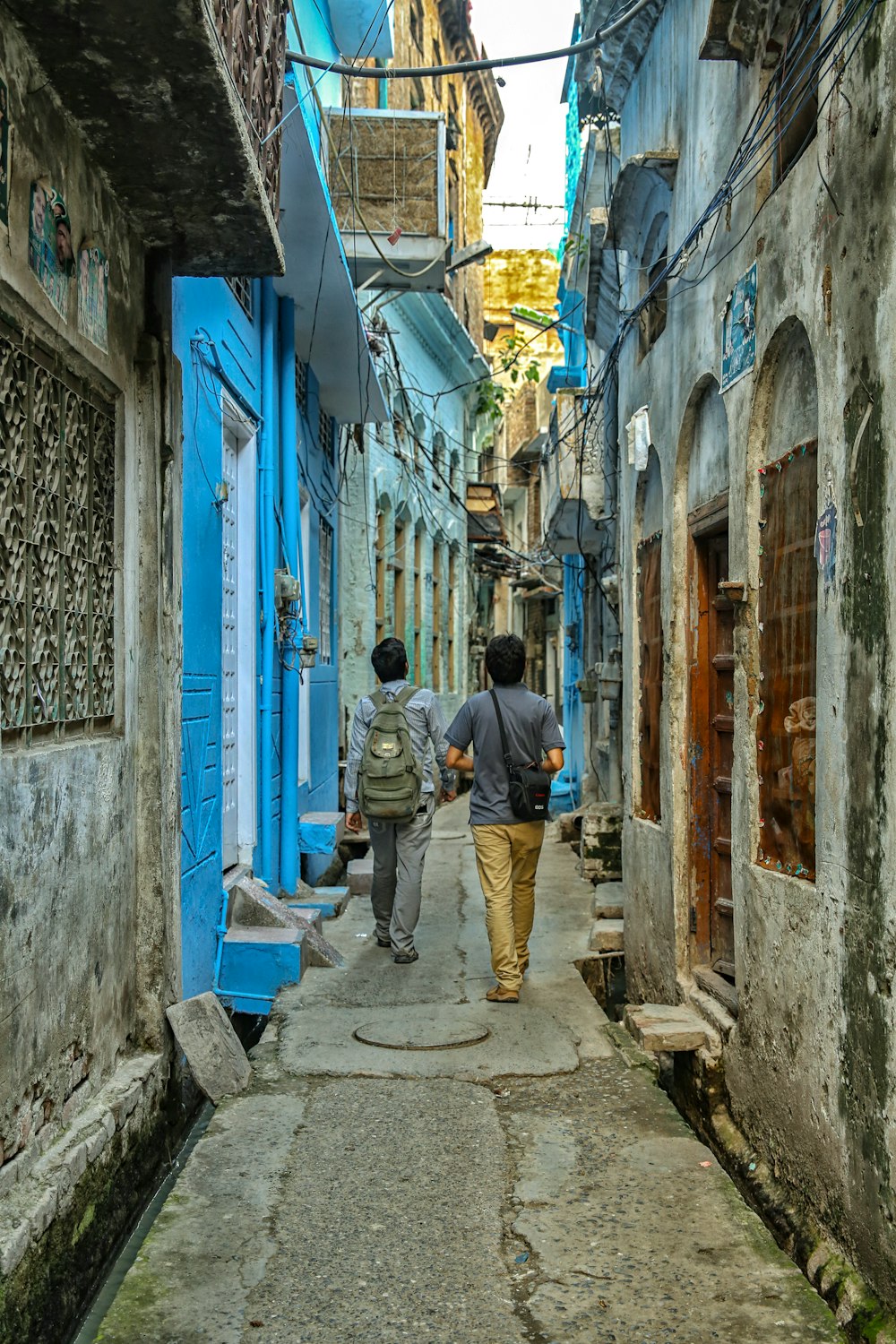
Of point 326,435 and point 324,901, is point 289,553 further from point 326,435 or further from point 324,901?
point 326,435

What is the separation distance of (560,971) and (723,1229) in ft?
11.4

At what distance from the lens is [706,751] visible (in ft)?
20.6

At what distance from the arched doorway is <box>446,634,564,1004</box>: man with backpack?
0.79 meters

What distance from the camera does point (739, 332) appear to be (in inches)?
201

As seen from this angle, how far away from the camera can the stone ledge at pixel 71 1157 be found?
3162 mm

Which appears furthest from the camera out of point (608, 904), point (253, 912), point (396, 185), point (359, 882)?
point (396, 185)

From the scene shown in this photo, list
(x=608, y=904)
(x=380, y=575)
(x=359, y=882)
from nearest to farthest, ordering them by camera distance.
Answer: (x=608, y=904)
(x=359, y=882)
(x=380, y=575)

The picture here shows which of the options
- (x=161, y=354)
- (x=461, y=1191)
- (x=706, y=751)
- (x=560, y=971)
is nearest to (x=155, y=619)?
(x=161, y=354)

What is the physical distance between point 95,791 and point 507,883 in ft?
9.60

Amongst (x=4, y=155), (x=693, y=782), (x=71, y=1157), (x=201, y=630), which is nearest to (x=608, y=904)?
(x=693, y=782)

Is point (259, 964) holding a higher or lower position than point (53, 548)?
lower

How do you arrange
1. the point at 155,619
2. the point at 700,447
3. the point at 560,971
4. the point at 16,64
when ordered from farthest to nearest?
the point at 560,971
the point at 700,447
the point at 155,619
the point at 16,64

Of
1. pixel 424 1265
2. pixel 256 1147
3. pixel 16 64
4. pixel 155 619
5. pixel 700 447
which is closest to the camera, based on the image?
pixel 16 64

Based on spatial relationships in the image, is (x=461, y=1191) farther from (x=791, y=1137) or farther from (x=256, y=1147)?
(x=791, y=1137)
